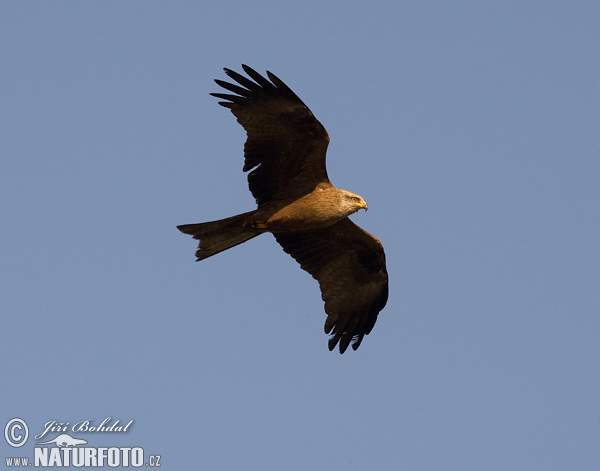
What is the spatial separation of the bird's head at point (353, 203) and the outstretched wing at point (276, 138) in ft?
1.35

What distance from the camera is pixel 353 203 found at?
15016 mm

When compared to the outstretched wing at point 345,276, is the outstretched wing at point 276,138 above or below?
above

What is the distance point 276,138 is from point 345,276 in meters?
2.69

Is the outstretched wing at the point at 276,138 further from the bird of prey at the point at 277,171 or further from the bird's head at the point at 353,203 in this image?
the bird's head at the point at 353,203

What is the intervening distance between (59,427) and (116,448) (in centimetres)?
Result: 107

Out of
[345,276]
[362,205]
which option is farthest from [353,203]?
[345,276]

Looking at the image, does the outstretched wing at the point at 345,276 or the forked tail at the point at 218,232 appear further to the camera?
the outstretched wing at the point at 345,276

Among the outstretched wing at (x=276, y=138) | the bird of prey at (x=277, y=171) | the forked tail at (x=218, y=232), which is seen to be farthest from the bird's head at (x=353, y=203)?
the forked tail at (x=218, y=232)

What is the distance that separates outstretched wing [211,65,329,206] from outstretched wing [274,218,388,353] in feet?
4.19

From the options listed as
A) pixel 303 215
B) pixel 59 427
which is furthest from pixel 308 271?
pixel 59 427

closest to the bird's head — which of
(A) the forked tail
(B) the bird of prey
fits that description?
(B) the bird of prey

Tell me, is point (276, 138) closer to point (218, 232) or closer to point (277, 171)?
point (277, 171)

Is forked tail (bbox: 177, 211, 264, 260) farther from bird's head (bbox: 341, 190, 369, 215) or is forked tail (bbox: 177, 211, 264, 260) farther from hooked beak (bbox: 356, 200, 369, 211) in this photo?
hooked beak (bbox: 356, 200, 369, 211)

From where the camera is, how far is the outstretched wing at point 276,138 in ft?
48.7
